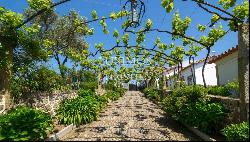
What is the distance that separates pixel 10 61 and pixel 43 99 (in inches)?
103

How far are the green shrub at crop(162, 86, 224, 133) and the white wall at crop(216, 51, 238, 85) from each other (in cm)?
922

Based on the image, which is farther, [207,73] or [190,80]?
[190,80]

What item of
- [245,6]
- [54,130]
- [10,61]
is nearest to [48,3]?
[10,61]

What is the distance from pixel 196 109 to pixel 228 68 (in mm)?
13648

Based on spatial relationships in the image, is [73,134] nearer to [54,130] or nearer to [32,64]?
[54,130]

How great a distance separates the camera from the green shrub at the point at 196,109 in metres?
12.2

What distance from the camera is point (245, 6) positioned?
15.2 m

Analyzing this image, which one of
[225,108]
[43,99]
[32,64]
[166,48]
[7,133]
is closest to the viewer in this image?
[7,133]

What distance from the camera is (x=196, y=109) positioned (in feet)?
43.2

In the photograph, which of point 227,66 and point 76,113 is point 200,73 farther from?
point 76,113

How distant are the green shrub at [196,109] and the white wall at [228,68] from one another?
9.22 meters

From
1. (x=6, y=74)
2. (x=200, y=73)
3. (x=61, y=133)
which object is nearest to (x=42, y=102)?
(x=6, y=74)

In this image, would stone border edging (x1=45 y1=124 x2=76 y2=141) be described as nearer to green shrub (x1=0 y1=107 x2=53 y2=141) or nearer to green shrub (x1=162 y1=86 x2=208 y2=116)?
green shrub (x1=0 y1=107 x2=53 y2=141)

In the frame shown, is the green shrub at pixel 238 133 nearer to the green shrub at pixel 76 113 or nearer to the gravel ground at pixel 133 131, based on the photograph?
the gravel ground at pixel 133 131
